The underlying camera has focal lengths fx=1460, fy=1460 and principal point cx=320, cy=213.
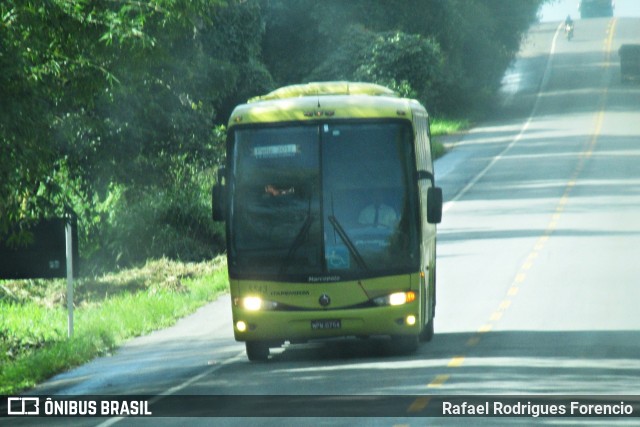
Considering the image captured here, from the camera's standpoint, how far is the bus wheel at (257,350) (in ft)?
59.5

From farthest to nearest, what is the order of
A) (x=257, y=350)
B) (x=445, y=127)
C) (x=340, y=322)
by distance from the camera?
(x=445, y=127) → (x=257, y=350) → (x=340, y=322)

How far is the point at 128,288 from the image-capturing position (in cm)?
2983

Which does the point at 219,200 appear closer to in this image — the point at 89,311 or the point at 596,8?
the point at 89,311

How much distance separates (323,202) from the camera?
1742 cm

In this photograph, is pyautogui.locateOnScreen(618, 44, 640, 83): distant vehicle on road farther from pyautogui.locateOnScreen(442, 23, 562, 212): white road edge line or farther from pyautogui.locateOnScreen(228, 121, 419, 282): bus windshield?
pyautogui.locateOnScreen(228, 121, 419, 282): bus windshield

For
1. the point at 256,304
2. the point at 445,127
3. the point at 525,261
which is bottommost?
the point at 525,261

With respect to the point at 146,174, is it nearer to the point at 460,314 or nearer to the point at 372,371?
the point at 460,314

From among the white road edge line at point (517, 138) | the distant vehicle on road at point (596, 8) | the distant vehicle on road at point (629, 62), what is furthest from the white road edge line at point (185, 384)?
the distant vehicle on road at point (596, 8)

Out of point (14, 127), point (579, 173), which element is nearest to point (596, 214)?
point (579, 173)

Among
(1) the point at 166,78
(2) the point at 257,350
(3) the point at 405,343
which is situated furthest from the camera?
(1) the point at 166,78

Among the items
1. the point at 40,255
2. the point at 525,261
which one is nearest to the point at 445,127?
the point at 525,261

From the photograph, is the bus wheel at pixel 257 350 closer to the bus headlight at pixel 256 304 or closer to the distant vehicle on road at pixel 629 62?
the bus headlight at pixel 256 304

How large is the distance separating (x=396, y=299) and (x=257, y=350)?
2025 mm

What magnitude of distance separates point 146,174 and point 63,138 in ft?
25.9
